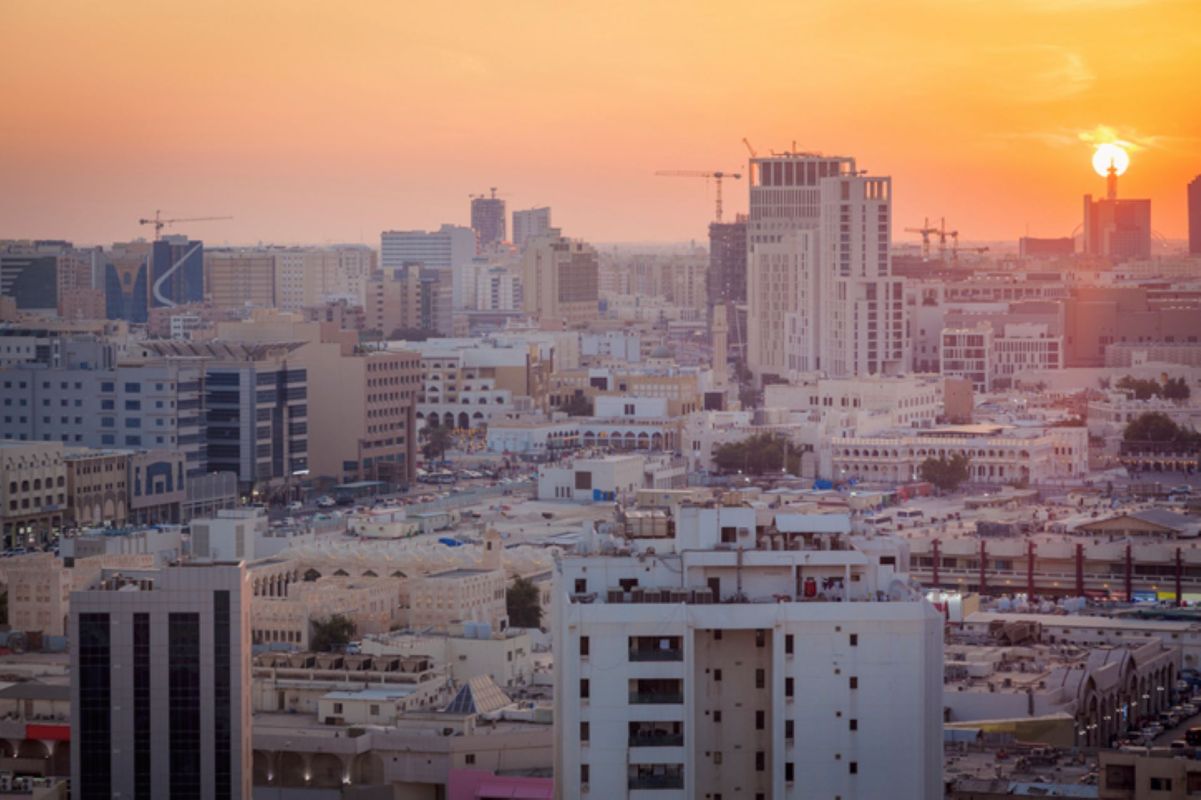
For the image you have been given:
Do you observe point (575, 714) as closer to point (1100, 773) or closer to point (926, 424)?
point (1100, 773)

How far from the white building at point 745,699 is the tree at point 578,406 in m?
55.4

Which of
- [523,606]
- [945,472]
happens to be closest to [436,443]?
[945,472]

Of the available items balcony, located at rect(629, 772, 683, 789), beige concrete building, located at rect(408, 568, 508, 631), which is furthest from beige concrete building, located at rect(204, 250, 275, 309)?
balcony, located at rect(629, 772, 683, 789)

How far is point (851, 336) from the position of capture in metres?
77.4

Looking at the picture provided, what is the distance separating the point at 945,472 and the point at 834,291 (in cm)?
2077

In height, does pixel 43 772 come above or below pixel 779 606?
below

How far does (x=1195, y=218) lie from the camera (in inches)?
4045

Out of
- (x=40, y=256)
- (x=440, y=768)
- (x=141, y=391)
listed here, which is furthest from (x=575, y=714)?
(x=40, y=256)

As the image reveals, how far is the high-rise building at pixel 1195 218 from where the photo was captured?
96.9 meters

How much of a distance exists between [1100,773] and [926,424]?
1850 inches

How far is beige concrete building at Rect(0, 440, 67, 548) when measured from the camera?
4634 cm

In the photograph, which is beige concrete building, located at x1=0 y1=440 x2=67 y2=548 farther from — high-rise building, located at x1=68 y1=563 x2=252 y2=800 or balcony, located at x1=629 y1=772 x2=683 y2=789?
balcony, located at x1=629 y1=772 x2=683 y2=789

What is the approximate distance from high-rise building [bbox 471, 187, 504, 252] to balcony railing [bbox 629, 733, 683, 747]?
142708 millimetres

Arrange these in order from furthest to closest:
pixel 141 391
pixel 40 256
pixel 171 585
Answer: pixel 40 256, pixel 141 391, pixel 171 585
